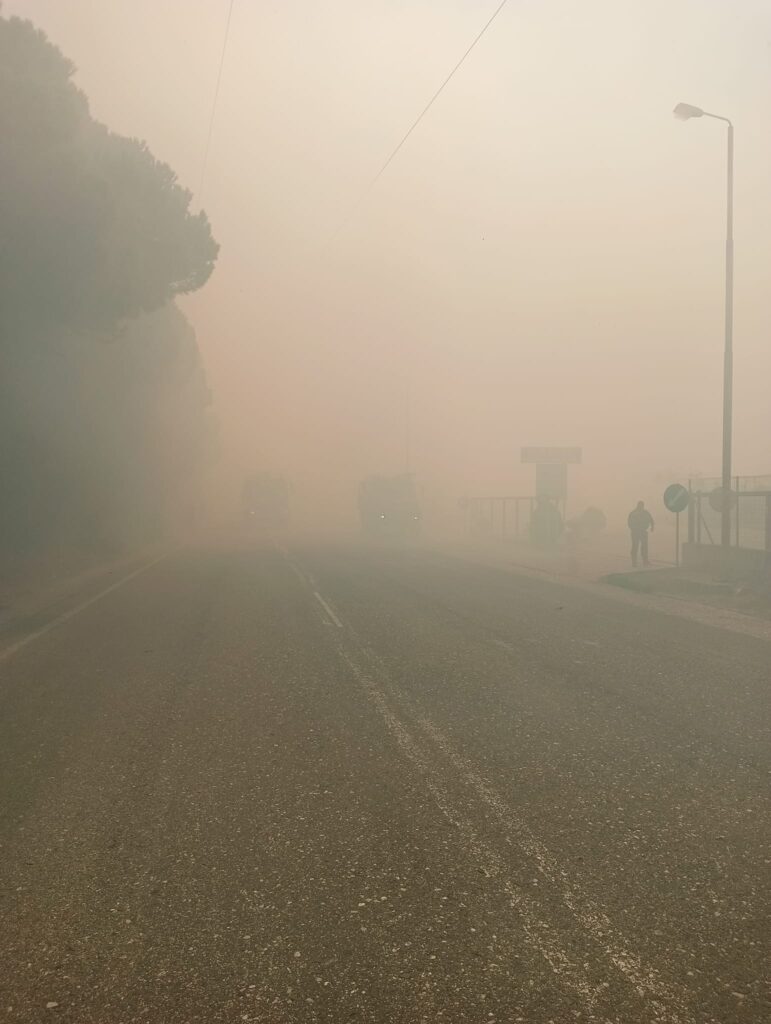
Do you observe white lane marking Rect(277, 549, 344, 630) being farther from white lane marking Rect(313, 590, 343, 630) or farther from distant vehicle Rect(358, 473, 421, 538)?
distant vehicle Rect(358, 473, 421, 538)

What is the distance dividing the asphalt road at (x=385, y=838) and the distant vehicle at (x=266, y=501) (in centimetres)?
6042

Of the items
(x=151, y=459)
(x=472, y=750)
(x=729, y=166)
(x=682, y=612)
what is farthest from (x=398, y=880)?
(x=151, y=459)

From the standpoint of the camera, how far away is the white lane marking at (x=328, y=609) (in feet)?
39.3

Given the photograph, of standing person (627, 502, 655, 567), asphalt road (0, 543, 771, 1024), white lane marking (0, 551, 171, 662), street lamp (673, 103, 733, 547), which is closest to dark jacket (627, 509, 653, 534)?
standing person (627, 502, 655, 567)

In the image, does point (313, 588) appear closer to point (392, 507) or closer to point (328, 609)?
point (328, 609)

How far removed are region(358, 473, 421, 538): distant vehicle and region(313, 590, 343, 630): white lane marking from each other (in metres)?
36.0

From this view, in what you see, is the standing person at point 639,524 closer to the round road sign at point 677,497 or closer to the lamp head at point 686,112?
the round road sign at point 677,497

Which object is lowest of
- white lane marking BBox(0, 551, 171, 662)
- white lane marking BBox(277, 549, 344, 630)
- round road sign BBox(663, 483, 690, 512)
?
white lane marking BBox(0, 551, 171, 662)

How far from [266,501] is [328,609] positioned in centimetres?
5715

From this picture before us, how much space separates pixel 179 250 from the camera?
26516mm

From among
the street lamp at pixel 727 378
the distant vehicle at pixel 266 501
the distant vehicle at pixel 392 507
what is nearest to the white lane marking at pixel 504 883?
the street lamp at pixel 727 378

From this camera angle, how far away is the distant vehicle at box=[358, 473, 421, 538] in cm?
5294

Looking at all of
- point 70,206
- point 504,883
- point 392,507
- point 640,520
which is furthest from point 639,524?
point 392,507

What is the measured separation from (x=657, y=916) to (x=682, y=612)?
11.4m
